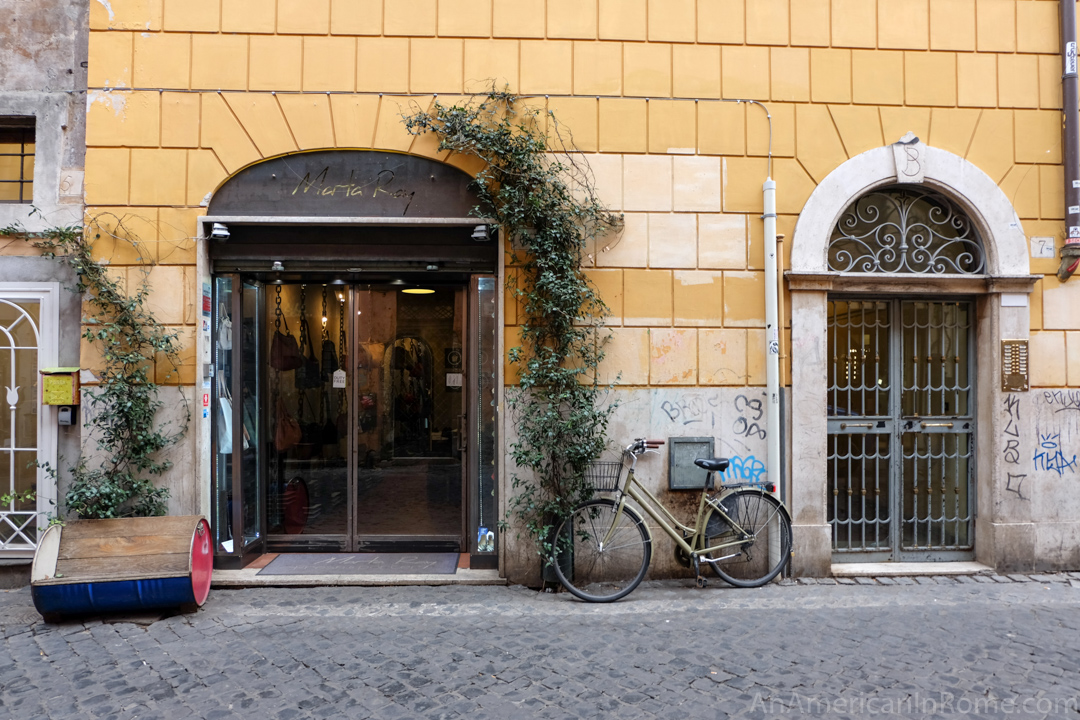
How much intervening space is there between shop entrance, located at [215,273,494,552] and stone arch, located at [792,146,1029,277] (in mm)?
3059

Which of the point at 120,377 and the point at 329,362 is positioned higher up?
the point at 329,362

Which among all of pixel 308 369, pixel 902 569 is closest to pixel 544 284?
pixel 308 369

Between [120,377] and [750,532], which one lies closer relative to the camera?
[120,377]

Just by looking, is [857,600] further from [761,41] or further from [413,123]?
[413,123]

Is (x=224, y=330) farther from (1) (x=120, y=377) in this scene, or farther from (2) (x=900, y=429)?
(2) (x=900, y=429)

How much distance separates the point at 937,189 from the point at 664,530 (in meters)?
3.78

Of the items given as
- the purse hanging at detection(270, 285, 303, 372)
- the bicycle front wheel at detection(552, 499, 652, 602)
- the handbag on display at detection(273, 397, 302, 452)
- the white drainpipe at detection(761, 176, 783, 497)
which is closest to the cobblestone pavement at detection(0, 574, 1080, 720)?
the bicycle front wheel at detection(552, 499, 652, 602)

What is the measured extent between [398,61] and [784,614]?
5.27 m

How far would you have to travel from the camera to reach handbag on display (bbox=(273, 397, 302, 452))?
632 cm

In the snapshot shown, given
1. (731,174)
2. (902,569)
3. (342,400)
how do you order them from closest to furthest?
(731,174)
(902,569)
(342,400)

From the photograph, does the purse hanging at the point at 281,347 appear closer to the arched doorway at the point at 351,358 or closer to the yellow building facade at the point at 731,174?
the arched doorway at the point at 351,358

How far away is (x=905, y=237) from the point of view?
232 inches

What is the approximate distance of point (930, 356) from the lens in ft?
19.7

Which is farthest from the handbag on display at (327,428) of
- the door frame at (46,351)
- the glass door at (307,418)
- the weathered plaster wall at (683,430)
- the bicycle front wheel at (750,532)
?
the bicycle front wheel at (750,532)
